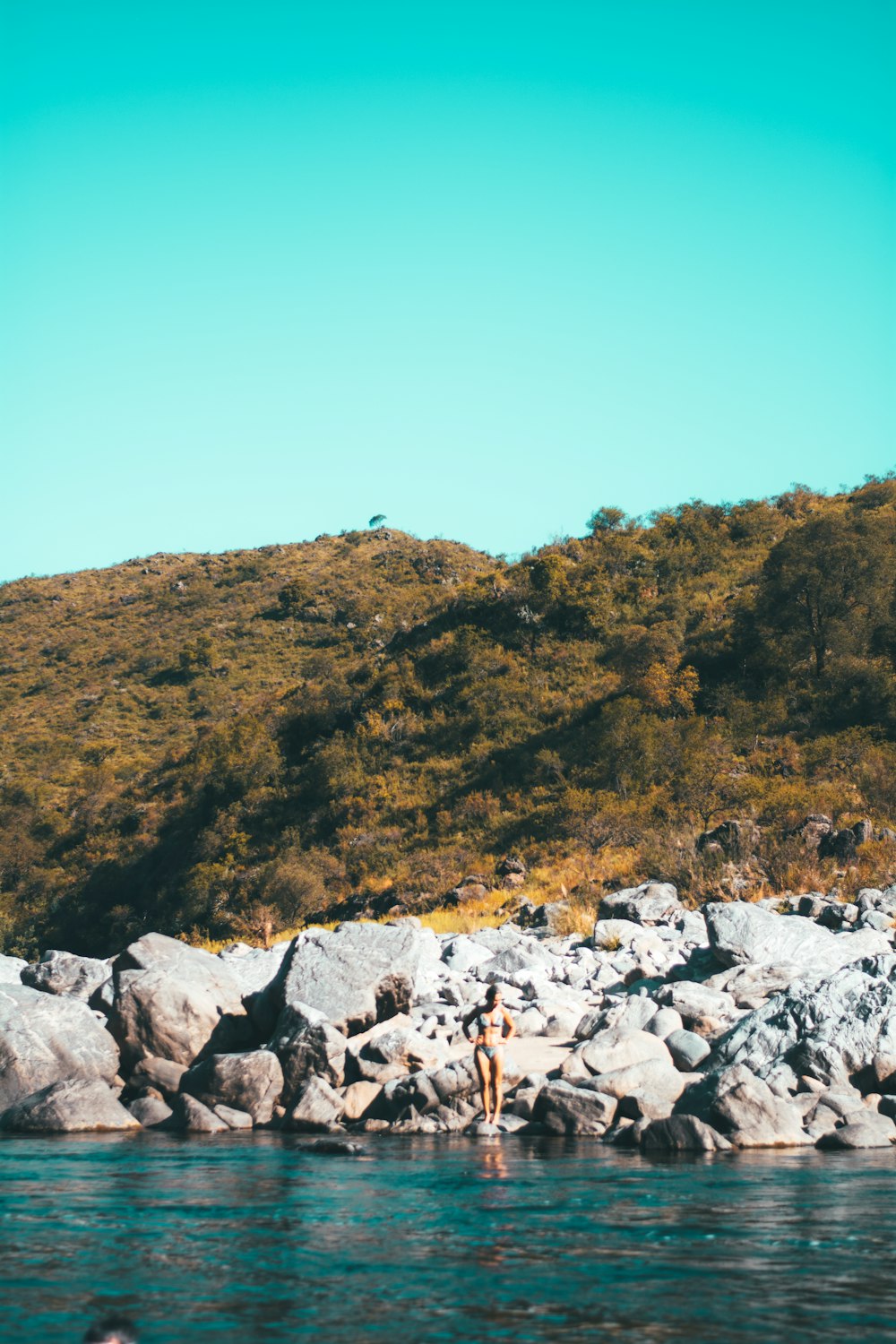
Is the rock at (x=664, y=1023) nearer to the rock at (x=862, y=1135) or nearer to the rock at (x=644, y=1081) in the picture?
A: the rock at (x=644, y=1081)

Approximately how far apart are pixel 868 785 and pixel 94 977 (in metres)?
24.3

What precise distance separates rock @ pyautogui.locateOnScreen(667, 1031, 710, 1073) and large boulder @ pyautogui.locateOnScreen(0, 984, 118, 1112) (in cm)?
750

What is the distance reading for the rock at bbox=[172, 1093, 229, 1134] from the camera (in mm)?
15391

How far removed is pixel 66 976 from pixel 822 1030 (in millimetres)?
12488

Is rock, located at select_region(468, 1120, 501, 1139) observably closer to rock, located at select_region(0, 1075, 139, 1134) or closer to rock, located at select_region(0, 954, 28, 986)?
rock, located at select_region(0, 1075, 139, 1134)

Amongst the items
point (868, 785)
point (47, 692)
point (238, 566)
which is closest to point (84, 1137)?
point (868, 785)

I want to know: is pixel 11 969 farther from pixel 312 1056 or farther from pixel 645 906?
pixel 645 906

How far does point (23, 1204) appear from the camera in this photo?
1085 cm

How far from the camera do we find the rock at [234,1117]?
50.9 feet

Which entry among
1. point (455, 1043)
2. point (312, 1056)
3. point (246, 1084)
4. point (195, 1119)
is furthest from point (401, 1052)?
point (195, 1119)

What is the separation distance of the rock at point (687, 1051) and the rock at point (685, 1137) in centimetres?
191

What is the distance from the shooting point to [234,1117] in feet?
51.1

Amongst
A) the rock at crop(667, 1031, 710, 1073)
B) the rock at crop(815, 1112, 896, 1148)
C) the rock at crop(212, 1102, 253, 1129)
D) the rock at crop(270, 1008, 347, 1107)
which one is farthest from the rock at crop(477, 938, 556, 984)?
the rock at crop(815, 1112, 896, 1148)

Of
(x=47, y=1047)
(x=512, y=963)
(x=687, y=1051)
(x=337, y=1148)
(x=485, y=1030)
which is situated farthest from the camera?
(x=512, y=963)
